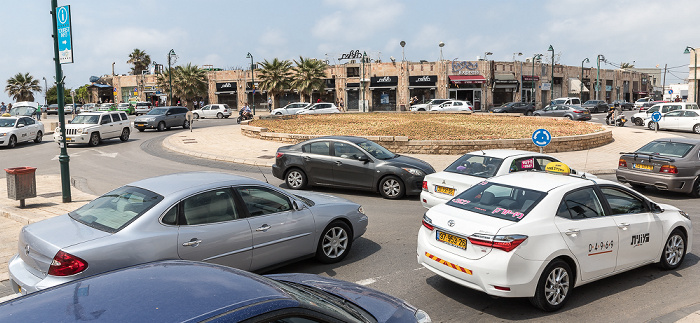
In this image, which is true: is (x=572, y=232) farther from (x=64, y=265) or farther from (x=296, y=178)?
(x=296, y=178)

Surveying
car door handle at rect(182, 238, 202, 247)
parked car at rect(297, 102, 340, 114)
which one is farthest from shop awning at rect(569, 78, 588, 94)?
car door handle at rect(182, 238, 202, 247)

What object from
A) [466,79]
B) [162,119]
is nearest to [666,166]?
[162,119]

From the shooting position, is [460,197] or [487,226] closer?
[487,226]

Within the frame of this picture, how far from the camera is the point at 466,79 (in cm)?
5872

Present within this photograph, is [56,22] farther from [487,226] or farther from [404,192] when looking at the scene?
[487,226]

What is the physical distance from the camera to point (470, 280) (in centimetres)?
590

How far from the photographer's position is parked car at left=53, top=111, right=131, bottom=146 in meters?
25.4

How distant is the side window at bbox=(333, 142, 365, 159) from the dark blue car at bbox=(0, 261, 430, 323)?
9.61 metres

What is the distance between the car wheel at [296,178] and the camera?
1370 centimetres

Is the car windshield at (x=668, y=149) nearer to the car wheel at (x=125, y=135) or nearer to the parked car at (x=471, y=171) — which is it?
the parked car at (x=471, y=171)

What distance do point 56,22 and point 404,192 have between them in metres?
8.95

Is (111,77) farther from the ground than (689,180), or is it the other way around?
Result: (111,77)

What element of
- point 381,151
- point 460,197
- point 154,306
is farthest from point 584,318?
point 381,151

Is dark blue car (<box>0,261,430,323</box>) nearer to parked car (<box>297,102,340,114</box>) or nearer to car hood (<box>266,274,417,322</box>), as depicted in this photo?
car hood (<box>266,274,417,322</box>)
